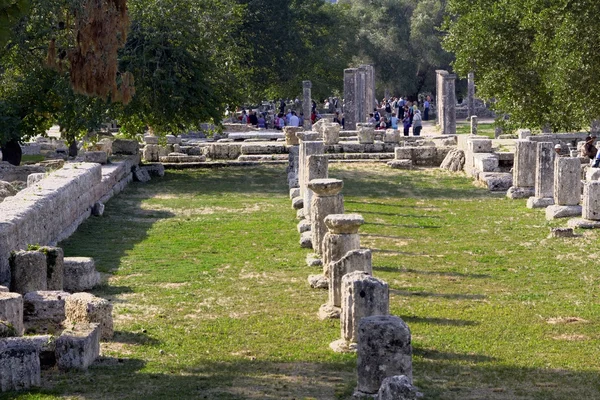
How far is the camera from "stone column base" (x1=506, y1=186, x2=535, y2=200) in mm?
24650

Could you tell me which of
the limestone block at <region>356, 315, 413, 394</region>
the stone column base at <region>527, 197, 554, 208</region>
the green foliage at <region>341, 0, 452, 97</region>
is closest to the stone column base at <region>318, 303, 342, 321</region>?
the limestone block at <region>356, 315, 413, 394</region>

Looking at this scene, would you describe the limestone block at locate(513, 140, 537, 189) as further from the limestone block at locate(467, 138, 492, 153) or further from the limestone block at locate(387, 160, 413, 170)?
the limestone block at locate(387, 160, 413, 170)

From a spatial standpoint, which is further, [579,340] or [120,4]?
[120,4]

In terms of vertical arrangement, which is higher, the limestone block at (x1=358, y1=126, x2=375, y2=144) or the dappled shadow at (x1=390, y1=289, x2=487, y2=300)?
the limestone block at (x1=358, y1=126, x2=375, y2=144)

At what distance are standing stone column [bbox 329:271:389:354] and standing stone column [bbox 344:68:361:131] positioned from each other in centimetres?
3494

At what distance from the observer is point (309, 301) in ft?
46.9

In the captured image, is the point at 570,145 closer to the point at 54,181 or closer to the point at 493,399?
the point at 54,181

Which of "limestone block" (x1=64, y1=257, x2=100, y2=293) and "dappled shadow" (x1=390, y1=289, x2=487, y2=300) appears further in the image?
"limestone block" (x1=64, y1=257, x2=100, y2=293)

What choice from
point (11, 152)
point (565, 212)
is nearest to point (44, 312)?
point (565, 212)

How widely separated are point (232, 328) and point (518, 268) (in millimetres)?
5361

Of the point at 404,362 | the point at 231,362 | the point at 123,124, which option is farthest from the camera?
the point at 123,124

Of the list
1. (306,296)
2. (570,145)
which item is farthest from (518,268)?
(570,145)

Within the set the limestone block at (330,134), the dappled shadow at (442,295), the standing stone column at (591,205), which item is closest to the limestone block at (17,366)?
the dappled shadow at (442,295)

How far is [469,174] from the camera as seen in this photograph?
98.6 feet
